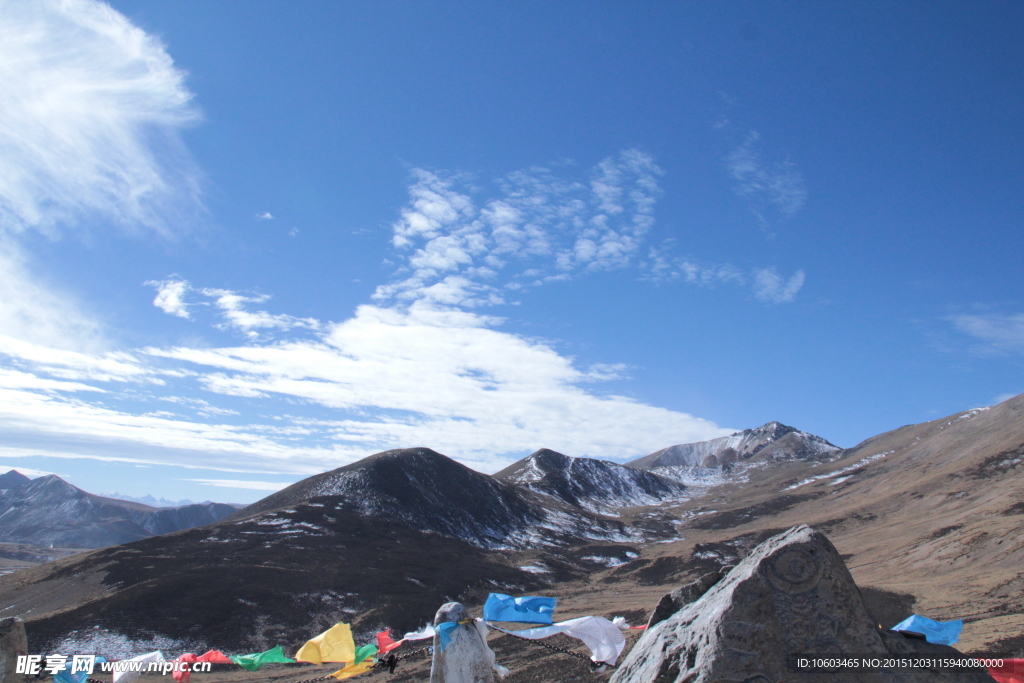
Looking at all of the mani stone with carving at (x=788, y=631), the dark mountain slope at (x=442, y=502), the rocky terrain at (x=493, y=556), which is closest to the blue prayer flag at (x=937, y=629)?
the rocky terrain at (x=493, y=556)

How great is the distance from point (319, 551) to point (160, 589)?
1753cm

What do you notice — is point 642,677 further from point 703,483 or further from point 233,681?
point 703,483

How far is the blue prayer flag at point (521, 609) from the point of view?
18500mm

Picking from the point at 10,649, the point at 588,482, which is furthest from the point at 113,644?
the point at 588,482

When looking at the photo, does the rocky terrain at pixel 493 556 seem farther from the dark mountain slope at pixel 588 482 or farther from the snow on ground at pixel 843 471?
the dark mountain slope at pixel 588 482

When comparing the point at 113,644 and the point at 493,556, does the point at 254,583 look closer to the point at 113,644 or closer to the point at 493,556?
the point at 113,644

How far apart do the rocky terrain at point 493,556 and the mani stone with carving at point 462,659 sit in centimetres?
556

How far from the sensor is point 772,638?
494 cm

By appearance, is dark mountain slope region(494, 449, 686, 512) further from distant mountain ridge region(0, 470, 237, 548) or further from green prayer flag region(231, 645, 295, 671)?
distant mountain ridge region(0, 470, 237, 548)

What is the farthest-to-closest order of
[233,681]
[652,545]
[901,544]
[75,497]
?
[75,497], [652,545], [901,544], [233,681]

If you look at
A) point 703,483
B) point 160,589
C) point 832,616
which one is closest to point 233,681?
point 160,589

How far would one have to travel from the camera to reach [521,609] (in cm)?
1920

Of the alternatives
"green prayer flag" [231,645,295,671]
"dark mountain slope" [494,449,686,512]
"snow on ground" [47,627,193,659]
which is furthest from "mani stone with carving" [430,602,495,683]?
"dark mountain slope" [494,449,686,512]

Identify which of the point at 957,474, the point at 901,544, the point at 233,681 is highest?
the point at 957,474
